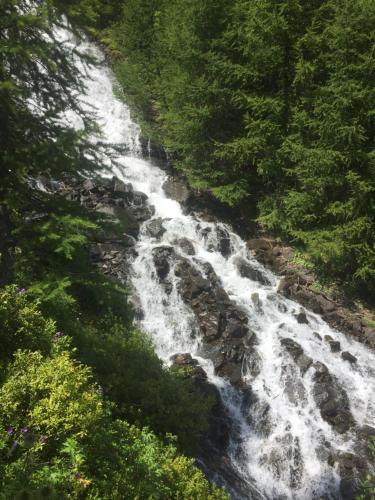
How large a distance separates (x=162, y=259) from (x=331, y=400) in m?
8.83

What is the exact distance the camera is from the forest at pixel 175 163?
208 inches

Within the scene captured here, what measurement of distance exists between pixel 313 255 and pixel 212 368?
23.8 feet

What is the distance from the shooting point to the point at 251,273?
17.7 meters

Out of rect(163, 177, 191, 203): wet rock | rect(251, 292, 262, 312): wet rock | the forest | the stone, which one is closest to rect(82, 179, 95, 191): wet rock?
the forest

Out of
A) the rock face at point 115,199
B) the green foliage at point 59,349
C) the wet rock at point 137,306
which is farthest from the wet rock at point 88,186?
the green foliage at point 59,349

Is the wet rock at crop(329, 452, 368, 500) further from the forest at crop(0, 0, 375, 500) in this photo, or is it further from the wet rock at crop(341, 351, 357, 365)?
the forest at crop(0, 0, 375, 500)

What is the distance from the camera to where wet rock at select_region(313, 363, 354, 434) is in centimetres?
1211

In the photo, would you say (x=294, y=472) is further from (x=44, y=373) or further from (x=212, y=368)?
(x=44, y=373)

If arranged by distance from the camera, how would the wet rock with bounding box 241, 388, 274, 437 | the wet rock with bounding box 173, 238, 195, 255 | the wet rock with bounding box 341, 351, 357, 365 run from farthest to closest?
the wet rock with bounding box 173, 238, 195, 255 < the wet rock with bounding box 341, 351, 357, 365 < the wet rock with bounding box 241, 388, 274, 437

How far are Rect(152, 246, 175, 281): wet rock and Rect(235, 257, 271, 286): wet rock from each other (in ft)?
10.8

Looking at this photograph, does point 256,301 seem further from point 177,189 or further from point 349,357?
point 177,189

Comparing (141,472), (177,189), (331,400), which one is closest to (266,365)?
(331,400)

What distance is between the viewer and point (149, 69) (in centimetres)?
2388

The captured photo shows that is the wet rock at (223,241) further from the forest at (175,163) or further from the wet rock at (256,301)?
the wet rock at (256,301)
